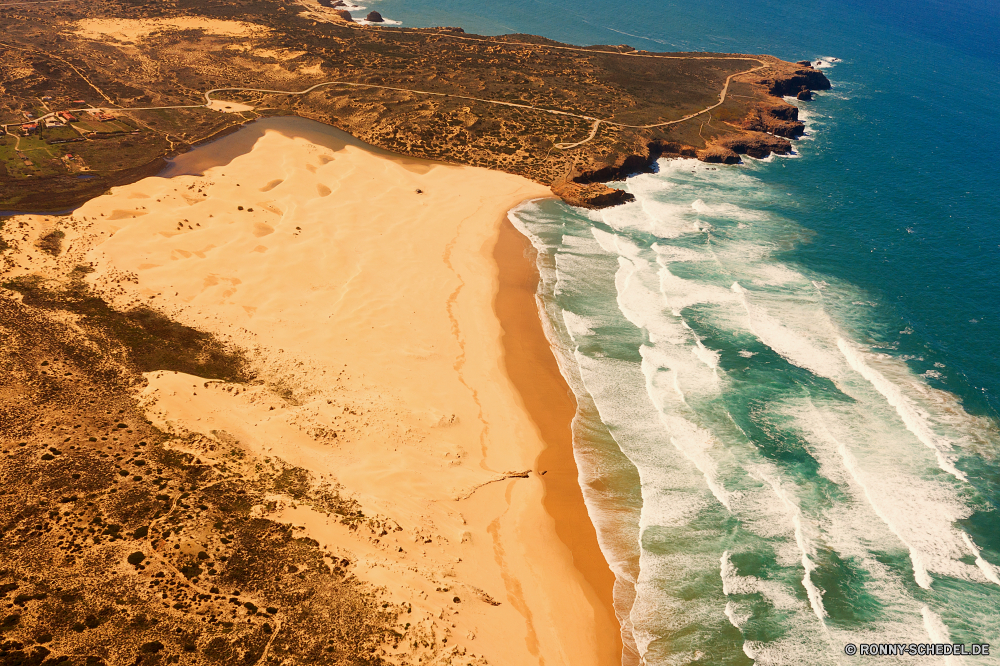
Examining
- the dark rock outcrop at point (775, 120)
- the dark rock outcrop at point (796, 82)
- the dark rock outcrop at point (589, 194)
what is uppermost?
the dark rock outcrop at point (796, 82)

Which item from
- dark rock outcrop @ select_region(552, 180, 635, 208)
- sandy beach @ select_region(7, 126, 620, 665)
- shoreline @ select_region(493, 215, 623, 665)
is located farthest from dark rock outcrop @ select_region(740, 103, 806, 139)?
shoreline @ select_region(493, 215, 623, 665)

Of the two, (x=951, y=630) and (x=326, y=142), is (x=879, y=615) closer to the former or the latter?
(x=951, y=630)

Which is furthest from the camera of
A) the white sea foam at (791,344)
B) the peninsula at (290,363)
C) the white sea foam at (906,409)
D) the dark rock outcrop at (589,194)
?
the dark rock outcrop at (589,194)

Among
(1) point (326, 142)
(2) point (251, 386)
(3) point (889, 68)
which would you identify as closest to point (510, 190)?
(1) point (326, 142)

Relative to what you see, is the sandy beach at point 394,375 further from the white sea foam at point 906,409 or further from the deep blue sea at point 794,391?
the white sea foam at point 906,409

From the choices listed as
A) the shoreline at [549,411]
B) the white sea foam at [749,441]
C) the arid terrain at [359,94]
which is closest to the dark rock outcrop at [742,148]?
the arid terrain at [359,94]
